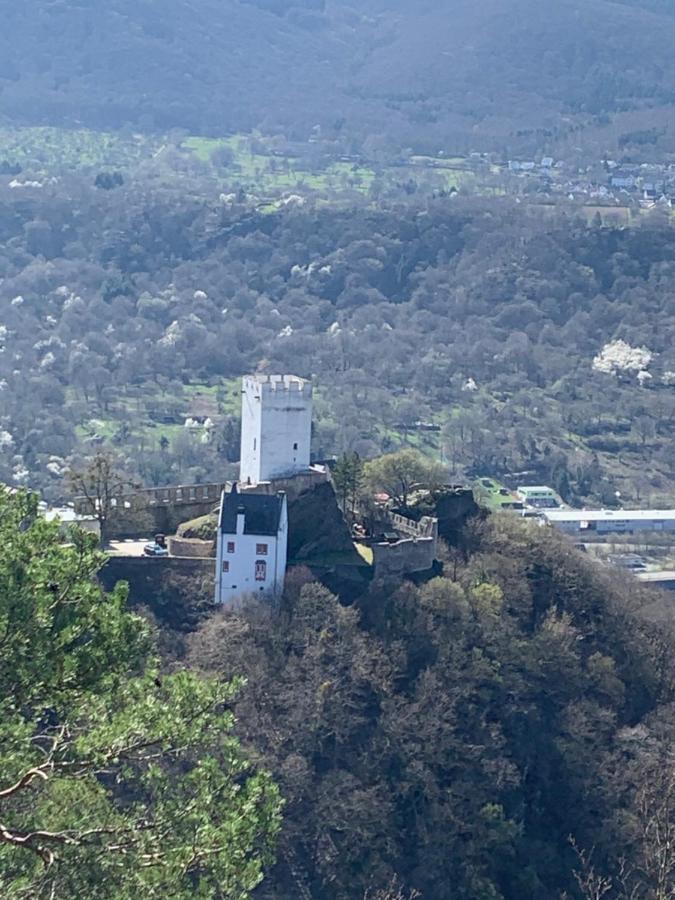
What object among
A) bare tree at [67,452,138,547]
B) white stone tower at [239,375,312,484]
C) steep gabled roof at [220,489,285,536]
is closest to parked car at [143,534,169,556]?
bare tree at [67,452,138,547]

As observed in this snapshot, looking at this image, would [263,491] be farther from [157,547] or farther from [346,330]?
[346,330]

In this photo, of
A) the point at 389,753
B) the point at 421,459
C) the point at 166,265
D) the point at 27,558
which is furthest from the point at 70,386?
the point at 27,558

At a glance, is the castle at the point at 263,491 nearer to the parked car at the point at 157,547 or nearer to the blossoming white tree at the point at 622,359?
the parked car at the point at 157,547

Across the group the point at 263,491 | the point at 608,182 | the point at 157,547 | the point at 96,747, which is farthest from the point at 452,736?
the point at 608,182

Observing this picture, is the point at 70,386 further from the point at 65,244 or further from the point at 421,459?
the point at 421,459

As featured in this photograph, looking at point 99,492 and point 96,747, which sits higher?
point 96,747

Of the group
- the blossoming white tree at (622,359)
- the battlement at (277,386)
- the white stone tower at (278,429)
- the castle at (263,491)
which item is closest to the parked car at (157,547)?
the castle at (263,491)
